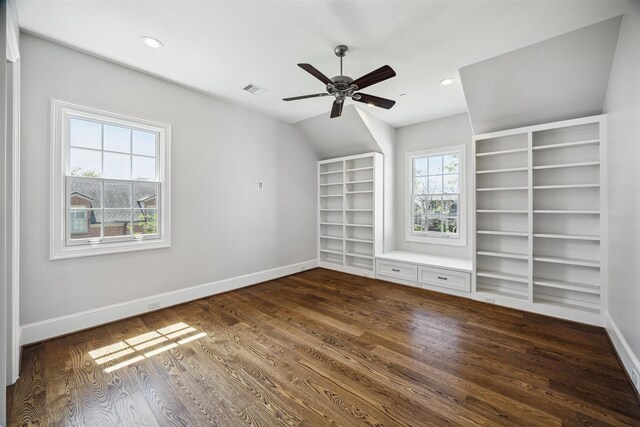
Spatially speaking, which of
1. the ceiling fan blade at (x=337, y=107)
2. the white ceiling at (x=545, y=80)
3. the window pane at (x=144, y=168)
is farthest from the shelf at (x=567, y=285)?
the window pane at (x=144, y=168)

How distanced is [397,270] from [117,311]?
3880 millimetres

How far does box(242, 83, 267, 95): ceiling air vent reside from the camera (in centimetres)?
346

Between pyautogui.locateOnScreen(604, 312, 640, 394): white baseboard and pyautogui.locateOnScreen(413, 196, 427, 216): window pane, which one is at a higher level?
pyautogui.locateOnScreen(413, 196, 427, 216): window pane

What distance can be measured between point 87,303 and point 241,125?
9.79 ft

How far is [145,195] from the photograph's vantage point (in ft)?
10.6

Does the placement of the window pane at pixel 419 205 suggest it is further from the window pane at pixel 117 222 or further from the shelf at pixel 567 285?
the window pane at pixel 117 222

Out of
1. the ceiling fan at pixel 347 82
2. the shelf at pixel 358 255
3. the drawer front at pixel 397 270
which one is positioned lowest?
the drawer front at pixel 397 270

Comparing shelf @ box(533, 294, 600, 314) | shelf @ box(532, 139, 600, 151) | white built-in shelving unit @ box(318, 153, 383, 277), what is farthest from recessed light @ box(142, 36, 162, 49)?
shelf @ box(533, 294, 600, 314)

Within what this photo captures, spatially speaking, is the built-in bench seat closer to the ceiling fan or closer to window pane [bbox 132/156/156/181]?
the ceiling fan

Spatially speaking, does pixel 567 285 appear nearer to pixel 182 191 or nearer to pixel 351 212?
pixel 351 212

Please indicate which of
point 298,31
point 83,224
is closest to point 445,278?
point 298,31

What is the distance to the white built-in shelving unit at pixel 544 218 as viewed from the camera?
300cm

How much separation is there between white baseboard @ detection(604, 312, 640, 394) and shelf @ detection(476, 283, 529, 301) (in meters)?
0.74

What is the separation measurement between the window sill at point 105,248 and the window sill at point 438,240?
158 inches
